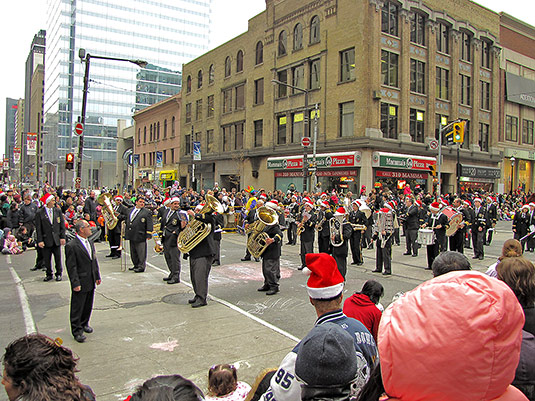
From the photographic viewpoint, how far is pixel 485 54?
37.1m

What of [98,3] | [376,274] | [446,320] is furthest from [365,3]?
[98,3]

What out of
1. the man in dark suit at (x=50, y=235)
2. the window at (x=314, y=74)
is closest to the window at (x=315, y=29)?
the window at (x=314, y=74)

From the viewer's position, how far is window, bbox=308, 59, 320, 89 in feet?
104

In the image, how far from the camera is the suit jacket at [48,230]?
10.4m

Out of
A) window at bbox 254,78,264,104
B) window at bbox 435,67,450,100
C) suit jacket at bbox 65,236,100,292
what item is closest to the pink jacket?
suit jacket at bbox 65,236,100,292

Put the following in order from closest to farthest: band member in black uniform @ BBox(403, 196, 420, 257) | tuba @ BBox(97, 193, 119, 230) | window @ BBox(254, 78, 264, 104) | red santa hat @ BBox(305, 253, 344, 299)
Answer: red santa hat @ BBox(305, 253, 344, 299) → tuba @ BBox(97, 193, 119, 230) → band member in black uniform @ BBox(403, 196, 420, 257) → window @ BBox(254, 78, 264, 104)

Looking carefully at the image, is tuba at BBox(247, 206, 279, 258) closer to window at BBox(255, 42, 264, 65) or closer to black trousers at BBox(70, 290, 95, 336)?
black trousers at BBox(70, 290, 95, 336)

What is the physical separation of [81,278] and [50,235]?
4688 mm

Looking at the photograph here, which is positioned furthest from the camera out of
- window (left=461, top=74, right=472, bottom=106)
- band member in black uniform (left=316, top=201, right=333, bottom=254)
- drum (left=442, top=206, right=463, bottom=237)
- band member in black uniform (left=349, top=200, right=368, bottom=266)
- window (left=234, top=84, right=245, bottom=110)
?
window (left=234, top=84, right=245, bottom=110)

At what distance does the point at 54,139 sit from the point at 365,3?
9311 centimetres

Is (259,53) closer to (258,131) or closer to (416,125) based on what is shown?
(258,131)

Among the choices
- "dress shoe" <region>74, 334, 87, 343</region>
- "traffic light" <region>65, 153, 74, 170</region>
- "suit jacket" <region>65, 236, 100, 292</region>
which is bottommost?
"dress shoe" <region>74, 334, 87, 343</region>

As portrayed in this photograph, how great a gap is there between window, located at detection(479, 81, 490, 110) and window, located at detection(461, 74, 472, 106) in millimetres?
1871

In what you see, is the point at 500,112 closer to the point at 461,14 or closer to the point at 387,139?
the point at 461,14
